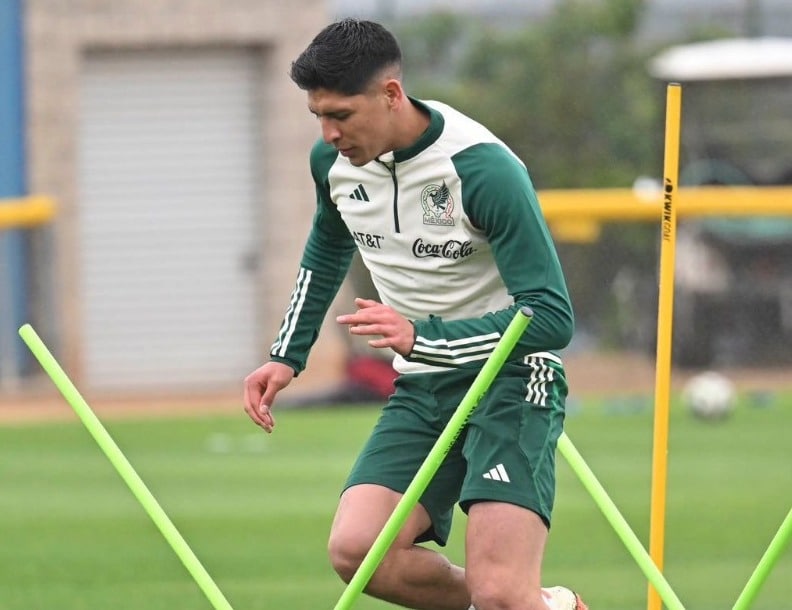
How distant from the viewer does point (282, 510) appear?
474 inches

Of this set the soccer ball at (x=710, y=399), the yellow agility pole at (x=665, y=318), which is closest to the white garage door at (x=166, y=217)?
the soccer ball at (x=710, y=399)

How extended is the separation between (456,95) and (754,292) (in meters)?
4.51

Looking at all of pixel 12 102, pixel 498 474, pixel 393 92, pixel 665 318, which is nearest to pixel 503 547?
pixel 498 474

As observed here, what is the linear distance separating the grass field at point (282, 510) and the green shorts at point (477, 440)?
2.39 meters

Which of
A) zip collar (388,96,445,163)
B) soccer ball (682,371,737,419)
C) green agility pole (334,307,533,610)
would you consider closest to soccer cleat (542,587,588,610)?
green agility pole (334,307,533,610)

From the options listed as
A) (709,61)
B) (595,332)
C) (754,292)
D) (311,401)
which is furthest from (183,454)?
(709,61)

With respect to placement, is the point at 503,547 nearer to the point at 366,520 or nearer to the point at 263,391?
the point at 366,520

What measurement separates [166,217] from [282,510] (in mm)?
10940

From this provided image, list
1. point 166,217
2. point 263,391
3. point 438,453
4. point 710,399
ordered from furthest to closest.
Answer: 1. point 166,217
2. point 710,399
3. point 263,391
4. point 438,453

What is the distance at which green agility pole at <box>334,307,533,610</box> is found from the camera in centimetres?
537

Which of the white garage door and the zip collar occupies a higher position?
the zip collar

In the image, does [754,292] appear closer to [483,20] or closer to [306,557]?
[483,20]

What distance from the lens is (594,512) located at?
1209 cm

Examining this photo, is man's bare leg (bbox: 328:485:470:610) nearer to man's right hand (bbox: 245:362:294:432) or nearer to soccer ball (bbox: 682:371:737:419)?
man's right hand (bbox: 245:362:294:432)
